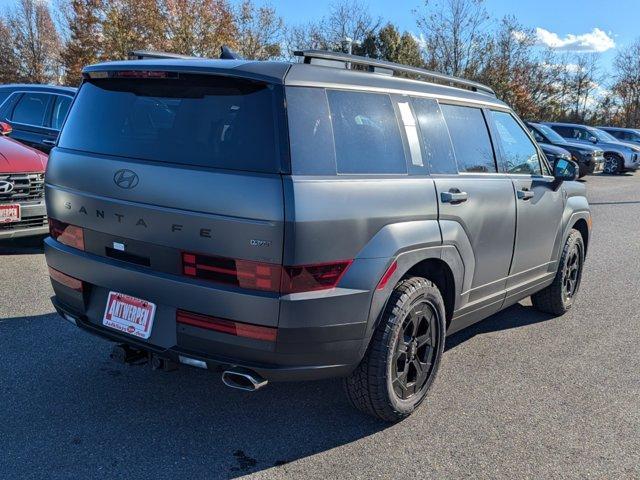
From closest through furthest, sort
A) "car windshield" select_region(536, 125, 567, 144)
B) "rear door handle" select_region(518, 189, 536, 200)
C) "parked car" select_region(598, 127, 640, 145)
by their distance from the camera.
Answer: "rear door handle" select_region(518, 189, 536, 200) < "car windshield" select_region(536, 125, 567, 144) < "parked car" select_region(598, 127, 640, 145)

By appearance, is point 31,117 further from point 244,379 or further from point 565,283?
point 565,283

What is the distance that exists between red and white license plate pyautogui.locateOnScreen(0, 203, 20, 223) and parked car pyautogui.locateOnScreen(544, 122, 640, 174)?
18.9 m

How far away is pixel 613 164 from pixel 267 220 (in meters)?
22.7

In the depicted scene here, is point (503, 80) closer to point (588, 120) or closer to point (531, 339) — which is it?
point (588, 120)

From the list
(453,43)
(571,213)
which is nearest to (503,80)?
(453,43)

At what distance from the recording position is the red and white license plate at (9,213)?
561cm

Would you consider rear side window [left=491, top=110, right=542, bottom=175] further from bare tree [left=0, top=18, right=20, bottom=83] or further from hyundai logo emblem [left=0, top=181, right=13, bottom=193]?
bare tree [left=0, top=18, right=20, bottom=83]

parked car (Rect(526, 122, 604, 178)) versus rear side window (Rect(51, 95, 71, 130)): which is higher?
rear side window (Rect(51, 95, 71, 130))

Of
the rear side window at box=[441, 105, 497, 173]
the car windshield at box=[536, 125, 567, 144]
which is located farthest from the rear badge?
the car windshield at box=[536, 125, 567, 144]

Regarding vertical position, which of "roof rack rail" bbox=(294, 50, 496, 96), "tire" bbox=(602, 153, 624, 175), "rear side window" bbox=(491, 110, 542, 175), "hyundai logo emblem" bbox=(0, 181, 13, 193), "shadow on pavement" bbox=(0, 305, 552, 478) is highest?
"roof rack rail" bbox=(294, 50, 496, 96)

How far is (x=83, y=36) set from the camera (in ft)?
99.0

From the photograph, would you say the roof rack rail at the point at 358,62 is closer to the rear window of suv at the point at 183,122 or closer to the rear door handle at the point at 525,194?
the rear window of suv at the point at 183,122

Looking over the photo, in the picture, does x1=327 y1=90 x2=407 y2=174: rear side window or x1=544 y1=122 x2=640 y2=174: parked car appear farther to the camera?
x1=544 y1=122 x2=640 y2=174: parked car

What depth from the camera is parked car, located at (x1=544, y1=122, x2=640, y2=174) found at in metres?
20.4
